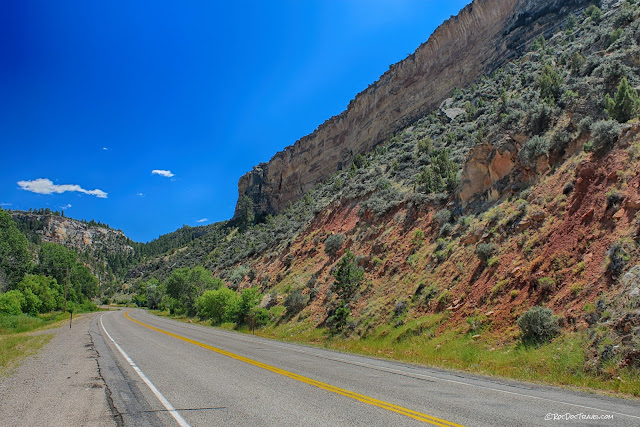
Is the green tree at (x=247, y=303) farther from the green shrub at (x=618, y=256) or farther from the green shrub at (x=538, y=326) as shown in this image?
the green shrub at (x=618, y=256)

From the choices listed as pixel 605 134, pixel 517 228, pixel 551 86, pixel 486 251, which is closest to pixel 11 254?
pixel 486 251

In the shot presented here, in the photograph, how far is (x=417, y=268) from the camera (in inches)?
812

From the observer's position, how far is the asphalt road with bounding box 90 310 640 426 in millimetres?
5441

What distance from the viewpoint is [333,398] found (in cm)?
673

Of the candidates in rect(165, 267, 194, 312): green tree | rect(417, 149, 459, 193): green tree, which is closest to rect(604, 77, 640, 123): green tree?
rect(417, 149, 459, 193): green tree

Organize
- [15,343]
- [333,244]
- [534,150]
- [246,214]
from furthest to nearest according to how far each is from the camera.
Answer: [246,214] < [333,244] < [534,150] < [15,343]

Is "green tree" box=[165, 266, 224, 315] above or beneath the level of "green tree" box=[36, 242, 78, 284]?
beneath

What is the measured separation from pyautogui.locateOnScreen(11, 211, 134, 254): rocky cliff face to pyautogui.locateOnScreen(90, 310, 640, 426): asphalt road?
7511 inches

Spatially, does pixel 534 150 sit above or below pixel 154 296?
above

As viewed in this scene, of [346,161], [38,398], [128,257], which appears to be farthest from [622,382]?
[128,257]

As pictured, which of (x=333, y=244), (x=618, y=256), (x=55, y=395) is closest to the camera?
(x=55, y=395)

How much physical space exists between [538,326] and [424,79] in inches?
2178

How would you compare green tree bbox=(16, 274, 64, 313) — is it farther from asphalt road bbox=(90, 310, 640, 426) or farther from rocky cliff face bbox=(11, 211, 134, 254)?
rocky cliff face bbox=(11, 211, 134, 254)

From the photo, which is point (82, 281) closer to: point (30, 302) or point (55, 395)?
point (30, 302)
